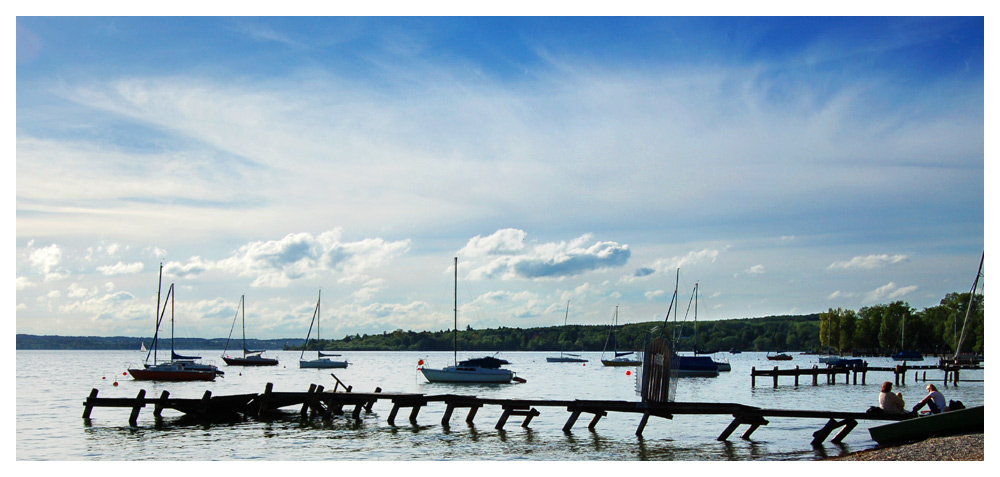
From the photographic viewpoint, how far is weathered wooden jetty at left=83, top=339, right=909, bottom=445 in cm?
2783

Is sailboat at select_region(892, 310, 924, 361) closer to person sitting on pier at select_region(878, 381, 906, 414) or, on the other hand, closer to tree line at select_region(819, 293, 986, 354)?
tree line at select_region(819, 293, 986, 354)

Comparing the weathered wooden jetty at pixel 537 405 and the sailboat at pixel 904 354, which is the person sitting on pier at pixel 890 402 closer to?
the weathered wooden jetty at pixel 537 405

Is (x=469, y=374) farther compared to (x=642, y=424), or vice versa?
(x=469, y=374)

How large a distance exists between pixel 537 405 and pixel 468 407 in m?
5.39

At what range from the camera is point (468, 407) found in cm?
3569

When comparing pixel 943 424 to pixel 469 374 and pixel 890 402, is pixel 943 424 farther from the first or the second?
pixel 469 374

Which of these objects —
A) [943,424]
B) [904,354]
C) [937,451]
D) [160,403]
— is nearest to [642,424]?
[943,424]

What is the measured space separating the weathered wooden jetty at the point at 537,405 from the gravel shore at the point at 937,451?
169 inches

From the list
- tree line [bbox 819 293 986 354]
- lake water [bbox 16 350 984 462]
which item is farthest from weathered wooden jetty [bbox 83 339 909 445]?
tree line [bbox 819 293 986 354]

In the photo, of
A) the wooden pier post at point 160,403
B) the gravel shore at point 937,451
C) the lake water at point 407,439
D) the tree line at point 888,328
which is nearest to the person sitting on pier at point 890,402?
the lake water at point 407,439

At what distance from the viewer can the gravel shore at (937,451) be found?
19.7 metres
